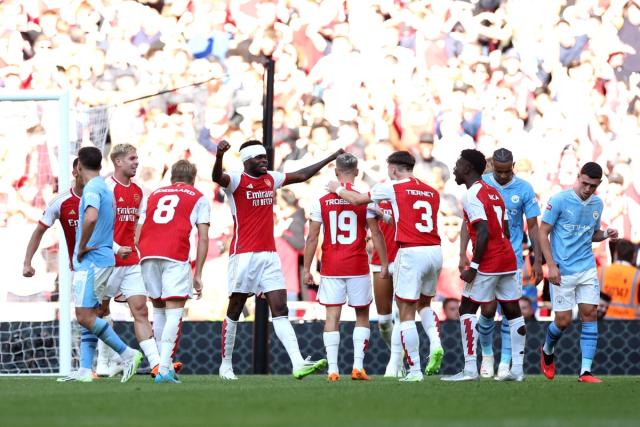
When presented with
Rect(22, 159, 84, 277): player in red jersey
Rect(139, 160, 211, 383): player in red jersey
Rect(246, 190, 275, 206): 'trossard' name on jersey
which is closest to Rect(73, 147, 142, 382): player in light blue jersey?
Rect(139, 160, 211, 383): player in red jersey

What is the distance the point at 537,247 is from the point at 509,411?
3.65 meters

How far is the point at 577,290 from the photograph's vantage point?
9820 mm

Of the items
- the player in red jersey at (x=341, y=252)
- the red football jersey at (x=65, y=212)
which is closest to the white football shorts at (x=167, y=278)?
the red football jersey at (x=65, y=212)

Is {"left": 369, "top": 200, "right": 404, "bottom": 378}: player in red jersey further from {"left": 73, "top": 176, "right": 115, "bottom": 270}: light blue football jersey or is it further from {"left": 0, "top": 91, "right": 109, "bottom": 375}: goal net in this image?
{"left": 0, "top": 91, "right": 109, "bottom": 375}: goal net

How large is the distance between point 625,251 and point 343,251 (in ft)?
16.7

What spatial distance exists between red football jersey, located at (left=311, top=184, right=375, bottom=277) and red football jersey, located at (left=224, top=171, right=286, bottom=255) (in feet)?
1.53

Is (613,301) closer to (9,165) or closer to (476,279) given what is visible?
(476,279)

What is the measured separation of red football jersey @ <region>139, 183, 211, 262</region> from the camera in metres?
9.34

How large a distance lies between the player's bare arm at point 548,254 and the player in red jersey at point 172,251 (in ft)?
7.81

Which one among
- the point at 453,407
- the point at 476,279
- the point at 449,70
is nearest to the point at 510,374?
the point at 476,279

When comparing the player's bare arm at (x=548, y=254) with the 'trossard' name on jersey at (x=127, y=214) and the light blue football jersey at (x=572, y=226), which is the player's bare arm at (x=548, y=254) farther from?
the 'trossard' name on jersey at (x=127, y=214)

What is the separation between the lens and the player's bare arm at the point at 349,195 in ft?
31.0

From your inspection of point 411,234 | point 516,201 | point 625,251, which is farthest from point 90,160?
point 625,251

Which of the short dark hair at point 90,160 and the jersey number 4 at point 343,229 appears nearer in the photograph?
the short dark hair at point 90,160
